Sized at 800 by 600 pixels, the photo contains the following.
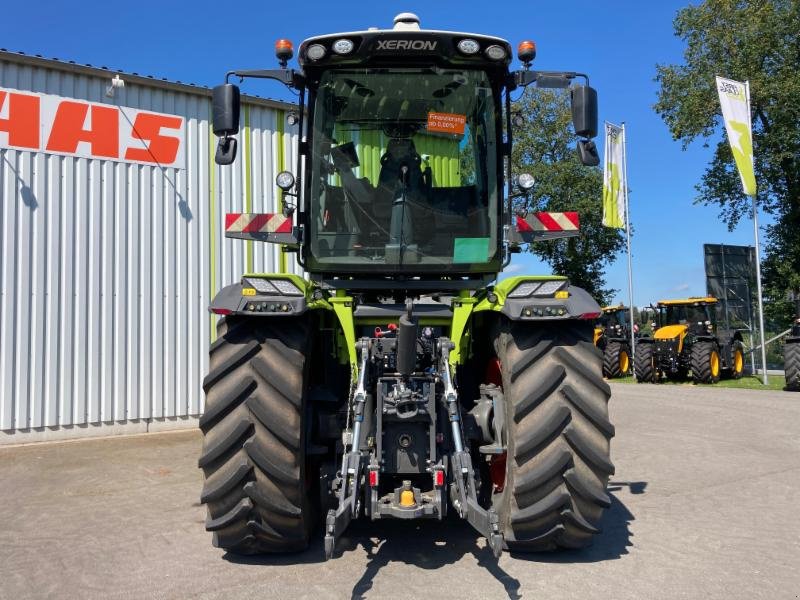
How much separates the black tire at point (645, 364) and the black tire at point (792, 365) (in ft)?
12.3

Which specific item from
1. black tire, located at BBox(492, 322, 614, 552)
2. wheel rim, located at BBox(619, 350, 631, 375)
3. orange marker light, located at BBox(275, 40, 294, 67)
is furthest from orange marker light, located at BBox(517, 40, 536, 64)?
wheel rim, located at BBox(619, 350, 631, 375)

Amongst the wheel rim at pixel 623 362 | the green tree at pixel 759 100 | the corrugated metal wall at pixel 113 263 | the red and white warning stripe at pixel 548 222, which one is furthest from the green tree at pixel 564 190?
the red and white warning stripe at pixel 548 222

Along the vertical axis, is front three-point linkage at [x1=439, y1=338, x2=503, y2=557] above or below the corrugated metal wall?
below

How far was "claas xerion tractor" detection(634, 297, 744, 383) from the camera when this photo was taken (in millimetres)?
18656

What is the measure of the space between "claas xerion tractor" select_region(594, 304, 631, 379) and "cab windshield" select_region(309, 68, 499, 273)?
17529mm

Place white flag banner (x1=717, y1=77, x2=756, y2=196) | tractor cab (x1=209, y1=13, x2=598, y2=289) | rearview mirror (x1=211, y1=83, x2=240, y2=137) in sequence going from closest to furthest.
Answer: rearview mirror (x1=211, y1=83, x2=240, y2=137)
tractor cab (x1=209, y1=13, x2=598, y2=289)
white flag banner (x1=717, y1=77, x2=756, y2=196)

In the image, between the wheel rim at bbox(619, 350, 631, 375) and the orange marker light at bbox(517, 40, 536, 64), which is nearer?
the orange marker light at bbox(517, 40, 536, 64)

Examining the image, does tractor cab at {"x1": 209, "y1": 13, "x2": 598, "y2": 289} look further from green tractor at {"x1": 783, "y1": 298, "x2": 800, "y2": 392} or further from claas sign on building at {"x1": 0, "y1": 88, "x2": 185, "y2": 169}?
green tractor at {"x1": 783, "y1": 298, "x2": 800, "y2": 392}

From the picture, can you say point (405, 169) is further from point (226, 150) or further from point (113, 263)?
point (113, 263)

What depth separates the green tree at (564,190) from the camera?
105 feet

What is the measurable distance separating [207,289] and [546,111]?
2750 cm

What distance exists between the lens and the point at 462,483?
3.44 m

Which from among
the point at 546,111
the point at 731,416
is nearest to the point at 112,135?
the point at 731,416

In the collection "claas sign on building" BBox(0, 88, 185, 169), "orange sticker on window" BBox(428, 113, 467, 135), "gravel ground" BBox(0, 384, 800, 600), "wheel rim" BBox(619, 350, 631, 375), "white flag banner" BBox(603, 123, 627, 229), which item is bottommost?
"gravel ground" BBox(0, 384, 800, 600)
